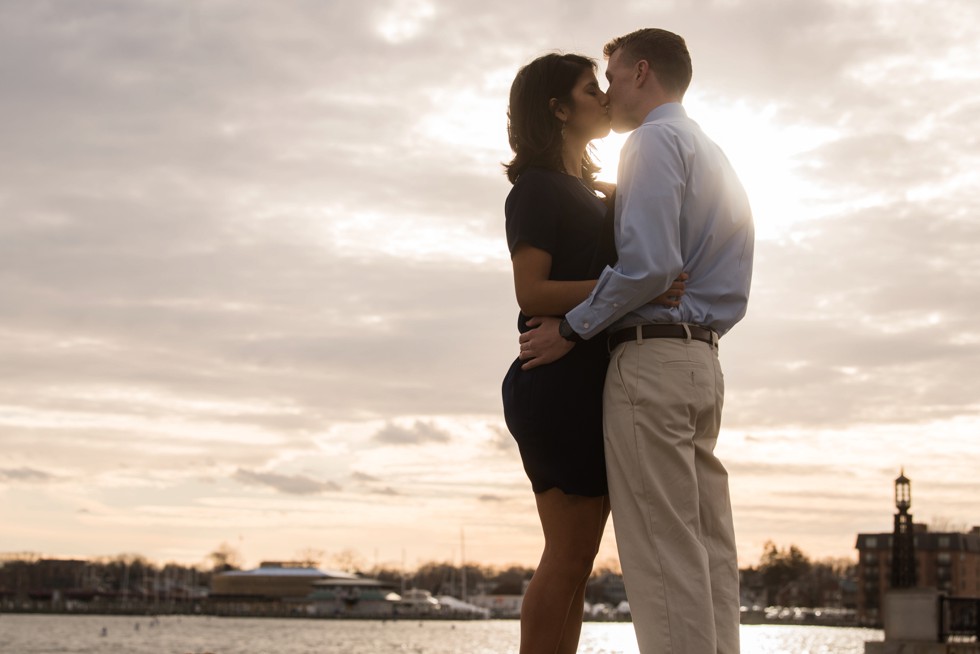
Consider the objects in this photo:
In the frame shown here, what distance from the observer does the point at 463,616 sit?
177 m

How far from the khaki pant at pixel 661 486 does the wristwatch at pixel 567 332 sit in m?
0.14

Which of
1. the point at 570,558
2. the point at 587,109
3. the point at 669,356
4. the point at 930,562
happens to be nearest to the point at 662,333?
the point at 669,356

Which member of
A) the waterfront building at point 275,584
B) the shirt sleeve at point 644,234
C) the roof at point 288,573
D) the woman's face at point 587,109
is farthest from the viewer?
the roof at point 288,573

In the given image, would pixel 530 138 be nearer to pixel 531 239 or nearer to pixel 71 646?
pixel 531 239

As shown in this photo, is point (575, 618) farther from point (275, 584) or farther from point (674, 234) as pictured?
point (275, 584)

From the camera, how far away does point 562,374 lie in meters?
4.05

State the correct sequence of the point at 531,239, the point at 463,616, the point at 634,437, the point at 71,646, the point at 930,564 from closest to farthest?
the point at 634,437, the point at 531,239, the point at 71,646, the point at 930,564, the point at 463,616

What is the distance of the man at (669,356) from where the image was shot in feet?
12.4

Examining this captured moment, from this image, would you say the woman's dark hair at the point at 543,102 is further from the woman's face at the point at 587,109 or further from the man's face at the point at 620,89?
the man's face at the point at 620,89

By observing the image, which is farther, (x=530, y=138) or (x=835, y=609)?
(x=835, y=609)

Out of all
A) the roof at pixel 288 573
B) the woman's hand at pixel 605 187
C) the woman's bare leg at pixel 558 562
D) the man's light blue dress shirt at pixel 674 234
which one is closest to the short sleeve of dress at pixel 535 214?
the man's light blue dress shirt at pixel 674 234

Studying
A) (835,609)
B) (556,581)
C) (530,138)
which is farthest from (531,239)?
(835,609)

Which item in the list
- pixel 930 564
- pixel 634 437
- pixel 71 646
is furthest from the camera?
pixel 930 564

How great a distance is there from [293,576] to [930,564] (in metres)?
92.9
